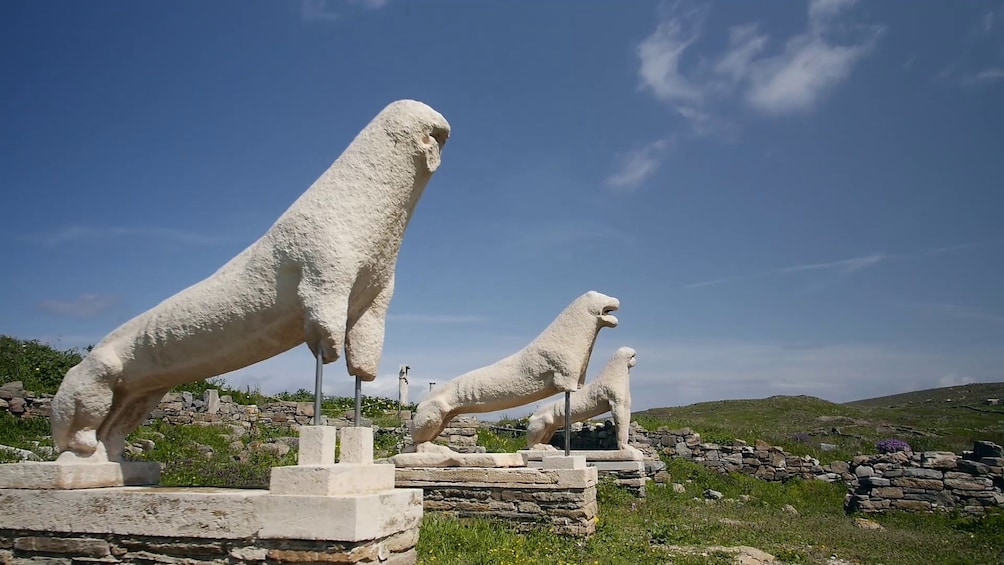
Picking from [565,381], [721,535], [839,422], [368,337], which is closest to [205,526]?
[368,337]

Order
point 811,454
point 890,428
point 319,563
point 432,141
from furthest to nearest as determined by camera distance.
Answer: point 890,428, point 811,454, point 432,141, point 319,563

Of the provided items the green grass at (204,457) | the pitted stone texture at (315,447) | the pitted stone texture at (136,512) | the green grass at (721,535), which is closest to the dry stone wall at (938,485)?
the green grass at (721,535)

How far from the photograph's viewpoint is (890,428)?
953 inches

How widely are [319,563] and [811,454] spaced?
1507 cm

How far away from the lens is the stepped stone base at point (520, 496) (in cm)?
789

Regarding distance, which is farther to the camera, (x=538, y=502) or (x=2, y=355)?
(x=2, y=355)

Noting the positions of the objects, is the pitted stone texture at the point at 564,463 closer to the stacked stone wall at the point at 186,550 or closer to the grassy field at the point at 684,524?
the grassy field at the point at 684,524

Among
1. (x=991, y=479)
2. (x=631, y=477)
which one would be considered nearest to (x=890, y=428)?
(x=991, y=479)

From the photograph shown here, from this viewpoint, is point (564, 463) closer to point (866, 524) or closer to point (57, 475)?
point (57, 475)

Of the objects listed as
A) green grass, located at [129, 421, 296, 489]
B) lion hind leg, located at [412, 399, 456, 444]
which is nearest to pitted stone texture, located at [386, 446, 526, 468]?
lion hind leg, located at [412, 399, 456, 444]

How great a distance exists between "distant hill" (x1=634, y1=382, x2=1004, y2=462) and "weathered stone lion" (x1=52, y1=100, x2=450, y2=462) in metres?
14.0

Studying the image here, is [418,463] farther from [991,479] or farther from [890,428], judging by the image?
[890,428]

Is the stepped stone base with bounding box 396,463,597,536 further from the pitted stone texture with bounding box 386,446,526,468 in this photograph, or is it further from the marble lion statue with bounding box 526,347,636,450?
the marble lion statue with bounding box 526,347,636,450

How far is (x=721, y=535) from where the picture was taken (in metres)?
8.52
